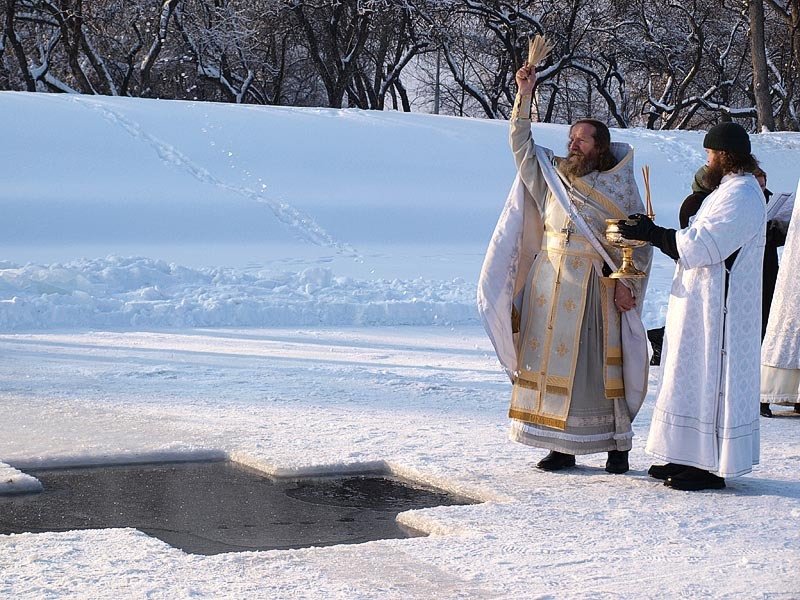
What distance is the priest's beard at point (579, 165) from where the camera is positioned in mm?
5625

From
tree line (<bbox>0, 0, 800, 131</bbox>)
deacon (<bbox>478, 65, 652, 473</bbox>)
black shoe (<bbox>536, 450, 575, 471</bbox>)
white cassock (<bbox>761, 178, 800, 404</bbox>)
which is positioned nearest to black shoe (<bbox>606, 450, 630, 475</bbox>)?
deacon (<bbox>478, 65, 652, 473</bbox>)

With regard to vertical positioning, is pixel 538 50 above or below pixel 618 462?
above

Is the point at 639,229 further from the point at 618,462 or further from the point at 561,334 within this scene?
the point at 618,462

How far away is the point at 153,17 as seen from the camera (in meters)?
29.0

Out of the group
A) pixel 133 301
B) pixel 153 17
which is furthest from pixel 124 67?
pixel 133 301

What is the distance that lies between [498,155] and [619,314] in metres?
13.5

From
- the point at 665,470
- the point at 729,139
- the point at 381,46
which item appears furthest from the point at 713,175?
the point at 381,46

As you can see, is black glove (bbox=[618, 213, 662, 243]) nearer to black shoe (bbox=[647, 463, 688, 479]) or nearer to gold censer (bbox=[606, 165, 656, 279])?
gold censer (bbox=[606, 165, 656, 279])

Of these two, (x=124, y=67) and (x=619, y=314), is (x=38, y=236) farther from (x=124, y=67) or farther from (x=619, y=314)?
(x=124, y=67)

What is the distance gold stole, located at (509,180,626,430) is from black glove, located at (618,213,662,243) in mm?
377

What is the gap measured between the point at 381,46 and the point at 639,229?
2622 cm

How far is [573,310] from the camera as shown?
18.3 feet

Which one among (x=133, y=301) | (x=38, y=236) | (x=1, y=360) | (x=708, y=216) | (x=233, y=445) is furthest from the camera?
(x=38, y=236)

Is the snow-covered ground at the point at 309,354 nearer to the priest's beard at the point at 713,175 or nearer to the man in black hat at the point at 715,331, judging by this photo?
the man in black hat at the point at 715,331
